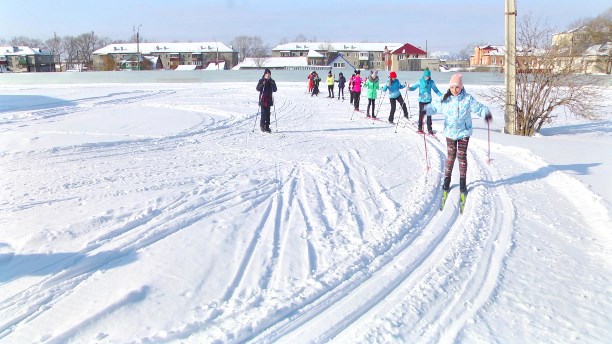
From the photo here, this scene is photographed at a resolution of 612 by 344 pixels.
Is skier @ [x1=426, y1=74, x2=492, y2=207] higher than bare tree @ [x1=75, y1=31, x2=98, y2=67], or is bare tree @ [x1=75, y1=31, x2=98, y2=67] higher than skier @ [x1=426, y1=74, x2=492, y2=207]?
bare tree @ [x1=75, y1=31, x2=98, y2=67]

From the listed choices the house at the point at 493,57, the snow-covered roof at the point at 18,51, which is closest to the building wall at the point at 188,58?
the snow-covered roof at the point at 18,51

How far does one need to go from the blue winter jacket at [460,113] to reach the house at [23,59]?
99.5m

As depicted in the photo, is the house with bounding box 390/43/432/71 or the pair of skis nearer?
the pair of skis

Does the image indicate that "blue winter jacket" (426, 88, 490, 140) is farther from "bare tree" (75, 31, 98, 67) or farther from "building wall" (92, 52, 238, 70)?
"bare tree" (75, 31, 98, 67)

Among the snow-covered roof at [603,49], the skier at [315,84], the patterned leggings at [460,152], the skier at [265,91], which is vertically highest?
the snow-covered roof at [603,49]

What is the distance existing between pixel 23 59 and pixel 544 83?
101 m

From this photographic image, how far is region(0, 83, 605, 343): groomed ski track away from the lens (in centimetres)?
336

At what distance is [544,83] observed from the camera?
1291 cm

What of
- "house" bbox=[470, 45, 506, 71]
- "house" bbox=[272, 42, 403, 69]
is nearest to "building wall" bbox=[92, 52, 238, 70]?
"house" bbox=[272, 42, 403, 69]

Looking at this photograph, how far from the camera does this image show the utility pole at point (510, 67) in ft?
39.9

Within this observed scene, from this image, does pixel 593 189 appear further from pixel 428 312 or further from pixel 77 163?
pixel 77 163

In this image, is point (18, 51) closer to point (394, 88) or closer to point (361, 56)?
point (361, 56)

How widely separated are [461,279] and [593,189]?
3.81 meters

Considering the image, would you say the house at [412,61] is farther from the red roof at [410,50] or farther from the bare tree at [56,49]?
the bare tree at [56,49]
